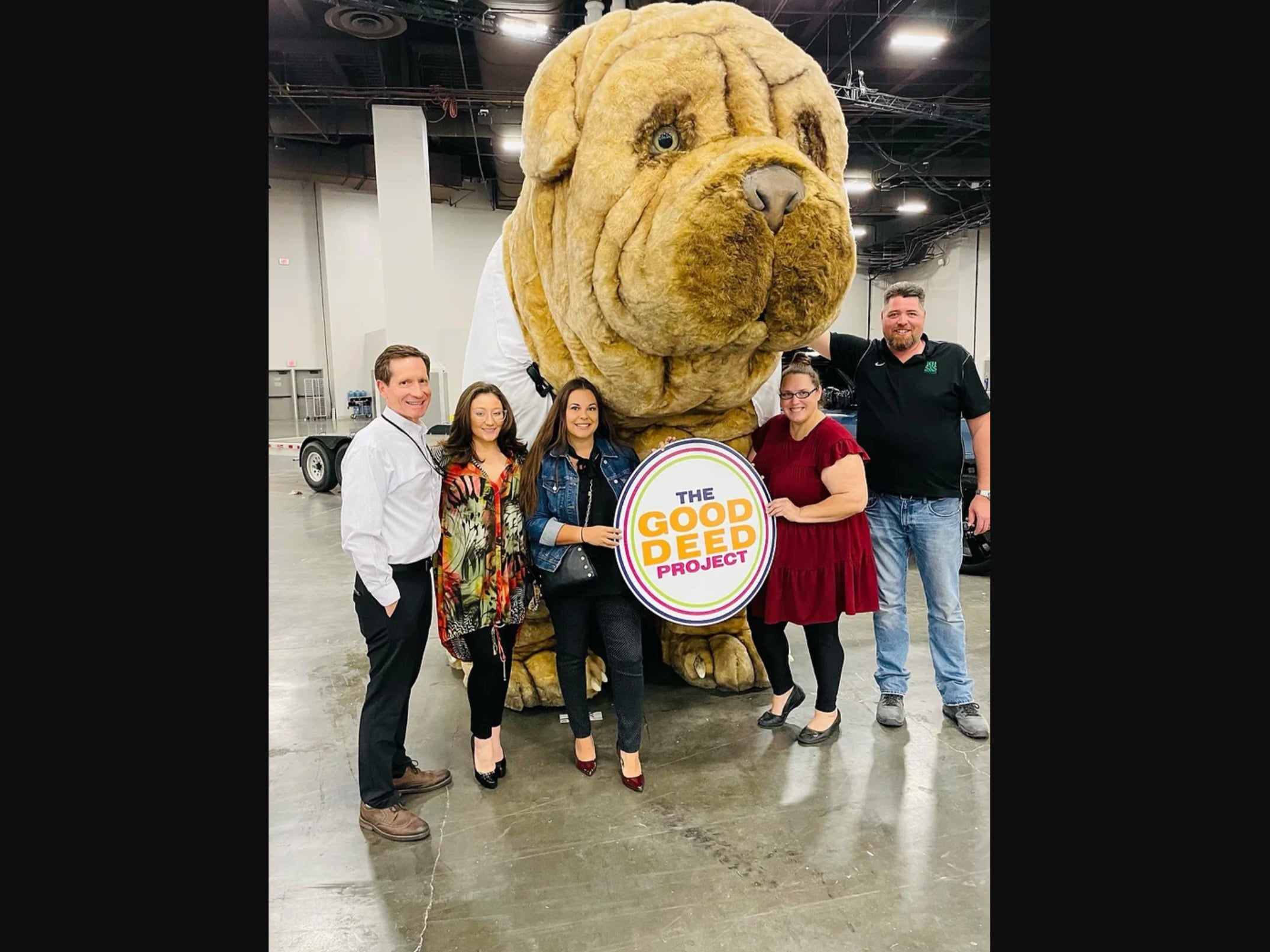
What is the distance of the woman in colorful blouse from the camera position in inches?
86.0

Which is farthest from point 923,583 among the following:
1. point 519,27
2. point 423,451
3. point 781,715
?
point 519,27

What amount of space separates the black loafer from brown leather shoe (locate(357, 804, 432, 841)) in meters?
1.31

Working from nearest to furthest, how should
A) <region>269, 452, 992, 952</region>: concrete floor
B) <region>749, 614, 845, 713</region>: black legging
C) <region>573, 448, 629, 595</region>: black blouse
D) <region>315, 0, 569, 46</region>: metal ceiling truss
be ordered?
1. <region>269, 452, 992, 952</region>: concrete floor
2. <region>573, 448, 629, 595</region>: black blouse
3. <region>749, 614, 845, 713</region>: black legging
4. <region>315, 0, 569, 46</region>: metal ceiling truss

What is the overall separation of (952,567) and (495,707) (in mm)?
1755

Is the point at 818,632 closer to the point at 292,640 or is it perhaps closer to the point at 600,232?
the point at 600,232

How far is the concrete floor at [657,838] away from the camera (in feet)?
5.89

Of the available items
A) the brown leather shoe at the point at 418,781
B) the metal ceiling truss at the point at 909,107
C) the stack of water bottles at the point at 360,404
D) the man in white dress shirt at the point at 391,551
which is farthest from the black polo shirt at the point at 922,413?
the stack of water bottles at the point at 360,404

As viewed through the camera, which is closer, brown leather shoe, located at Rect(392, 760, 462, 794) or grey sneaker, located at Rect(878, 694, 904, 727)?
brown leather shoe, located at Rect(392, 760, 462, 794)

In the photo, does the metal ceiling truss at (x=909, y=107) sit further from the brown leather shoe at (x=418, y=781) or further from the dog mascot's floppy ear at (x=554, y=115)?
the brown leather shoe at (x=418, y=781)

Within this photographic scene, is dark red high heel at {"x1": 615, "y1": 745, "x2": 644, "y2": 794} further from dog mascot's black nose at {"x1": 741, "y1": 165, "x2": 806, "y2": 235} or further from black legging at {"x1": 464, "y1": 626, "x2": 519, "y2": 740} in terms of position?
dog mascot's black nose at {"x1": 741, "y1": 165, "x2": 806, "y2": 235}

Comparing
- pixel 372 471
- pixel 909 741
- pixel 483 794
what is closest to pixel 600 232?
pixel 372 471

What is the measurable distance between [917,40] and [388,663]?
886cm

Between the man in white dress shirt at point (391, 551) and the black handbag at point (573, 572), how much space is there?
1.20 feet

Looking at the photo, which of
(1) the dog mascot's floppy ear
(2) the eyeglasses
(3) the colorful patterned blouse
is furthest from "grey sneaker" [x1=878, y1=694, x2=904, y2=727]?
(1) the dog mascot's floppy ear
